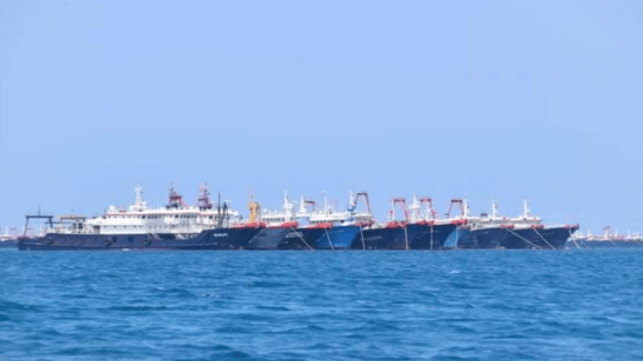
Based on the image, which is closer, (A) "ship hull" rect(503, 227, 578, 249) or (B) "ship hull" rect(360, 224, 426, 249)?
(B) "ship hull" rect(360, 224, 426, 249)

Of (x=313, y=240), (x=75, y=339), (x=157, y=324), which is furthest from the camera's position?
(x=313, y=240)

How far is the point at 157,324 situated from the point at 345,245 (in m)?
101

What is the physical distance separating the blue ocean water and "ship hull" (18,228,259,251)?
219 feet

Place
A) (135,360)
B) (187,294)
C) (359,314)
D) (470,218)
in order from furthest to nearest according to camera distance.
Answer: (470,218) → (187,294) → (359,314) → (135,360)

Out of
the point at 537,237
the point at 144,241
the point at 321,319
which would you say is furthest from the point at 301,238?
the point at 321,319

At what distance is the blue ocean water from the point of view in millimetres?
29281

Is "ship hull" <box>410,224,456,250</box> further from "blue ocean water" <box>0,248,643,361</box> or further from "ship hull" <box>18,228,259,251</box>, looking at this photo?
"blue ocean water" <box>0,248,643,361</box>

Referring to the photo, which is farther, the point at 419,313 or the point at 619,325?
the point at 419,313

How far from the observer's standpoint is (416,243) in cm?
14088

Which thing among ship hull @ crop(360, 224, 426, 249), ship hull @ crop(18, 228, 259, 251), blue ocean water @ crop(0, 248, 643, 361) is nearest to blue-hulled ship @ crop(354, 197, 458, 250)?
ship hull @ crop(360, 224, 426, 249)

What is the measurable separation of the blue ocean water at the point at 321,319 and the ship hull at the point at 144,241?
66635mm

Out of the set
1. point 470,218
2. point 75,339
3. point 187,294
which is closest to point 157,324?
point 75,339

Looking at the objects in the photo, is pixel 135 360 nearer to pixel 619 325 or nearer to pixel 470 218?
pixel 619 325

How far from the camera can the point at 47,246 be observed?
454 feet
